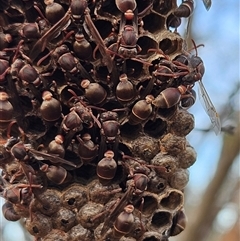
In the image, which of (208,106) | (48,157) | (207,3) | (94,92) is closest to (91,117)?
(94,92)

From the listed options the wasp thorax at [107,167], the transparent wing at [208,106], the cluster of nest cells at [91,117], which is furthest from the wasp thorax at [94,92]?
the transparent wing at [208,106]

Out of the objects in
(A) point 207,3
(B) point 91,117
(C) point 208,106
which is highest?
(A) point 207,3

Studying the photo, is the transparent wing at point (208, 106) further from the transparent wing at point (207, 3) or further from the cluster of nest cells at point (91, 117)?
the transparent wing at point (207, 3)

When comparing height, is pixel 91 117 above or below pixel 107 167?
above

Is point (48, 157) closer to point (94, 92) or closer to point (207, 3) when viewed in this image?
point (94, 92)

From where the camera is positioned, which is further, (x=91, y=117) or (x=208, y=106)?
(x=208, y=106)

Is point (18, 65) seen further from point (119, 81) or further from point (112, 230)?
point (112, 230)

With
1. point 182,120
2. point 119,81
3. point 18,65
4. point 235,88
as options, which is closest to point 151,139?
point 182,120

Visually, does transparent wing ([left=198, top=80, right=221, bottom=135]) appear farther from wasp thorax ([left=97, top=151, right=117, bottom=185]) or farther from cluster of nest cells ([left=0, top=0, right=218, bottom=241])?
wasp thorax ([left=97, top=151, right=117, bottom=185])
